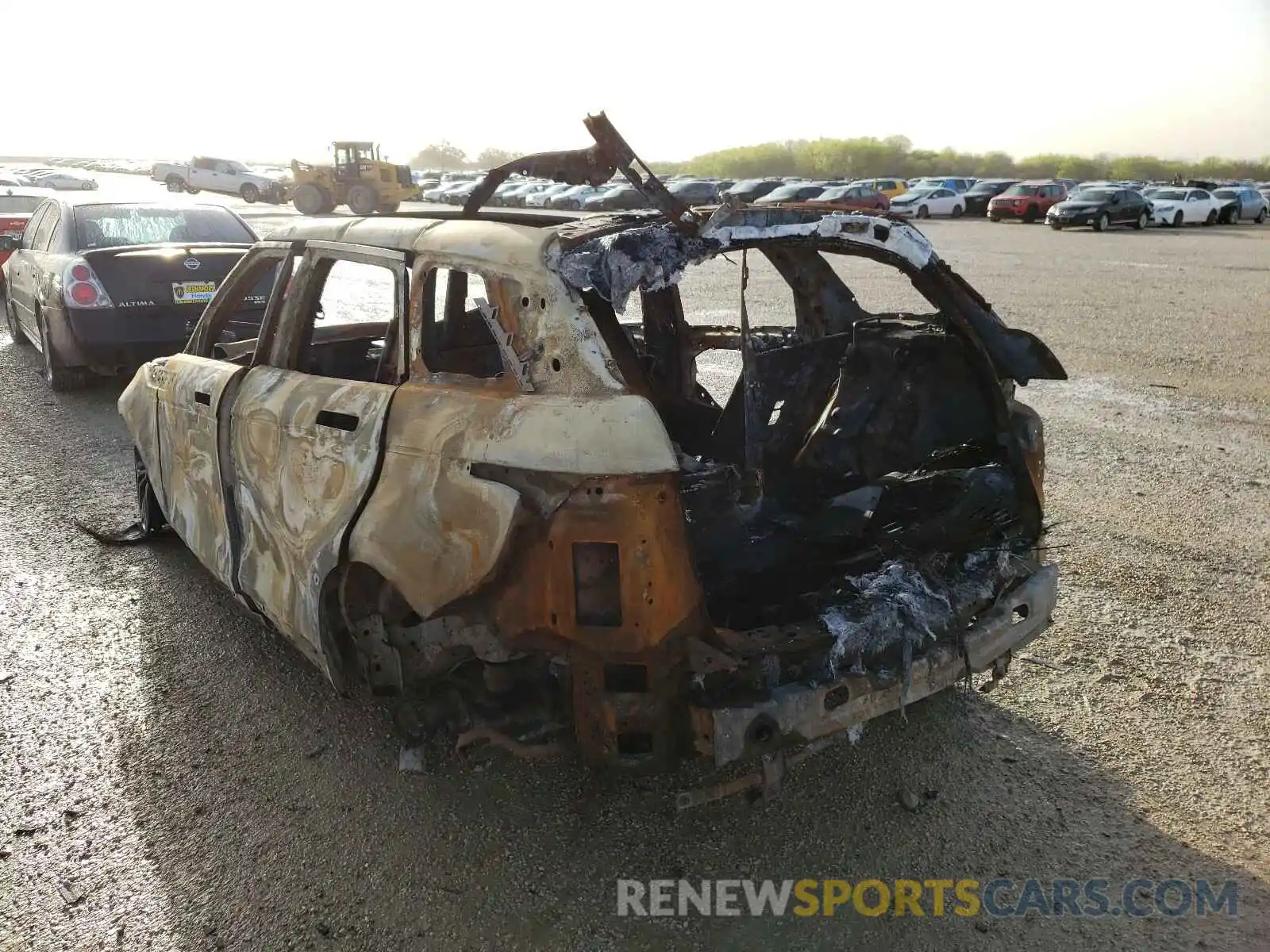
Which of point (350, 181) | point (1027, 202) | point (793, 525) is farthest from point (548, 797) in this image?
point (1027, 202)

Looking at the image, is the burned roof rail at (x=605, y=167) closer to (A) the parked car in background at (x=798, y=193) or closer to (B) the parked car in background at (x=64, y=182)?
(A) the parked car in background at (x=798, y=193)

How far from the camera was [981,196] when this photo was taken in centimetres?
3622

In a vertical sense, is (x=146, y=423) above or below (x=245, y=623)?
above

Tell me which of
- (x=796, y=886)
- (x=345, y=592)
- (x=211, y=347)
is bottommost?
(x=796, y=886)

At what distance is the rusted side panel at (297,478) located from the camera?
9.55 feet

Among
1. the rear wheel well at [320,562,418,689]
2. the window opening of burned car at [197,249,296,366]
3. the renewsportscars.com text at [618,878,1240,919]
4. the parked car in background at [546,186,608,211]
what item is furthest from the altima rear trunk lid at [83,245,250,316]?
the parked car in background at [546,186,608,211]

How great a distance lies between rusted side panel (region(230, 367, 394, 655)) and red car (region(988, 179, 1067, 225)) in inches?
1312

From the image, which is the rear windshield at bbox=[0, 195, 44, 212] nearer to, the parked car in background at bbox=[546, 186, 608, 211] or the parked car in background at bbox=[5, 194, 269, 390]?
the parked car in background at bbox=[5, 194, 269, 390]

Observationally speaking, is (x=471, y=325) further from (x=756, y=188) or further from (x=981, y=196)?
(x=756, y=188)

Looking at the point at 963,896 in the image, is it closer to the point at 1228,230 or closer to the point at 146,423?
the point at 146,423

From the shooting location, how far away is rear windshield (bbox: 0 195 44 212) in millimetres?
14039

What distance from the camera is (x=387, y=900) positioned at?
2.55 m

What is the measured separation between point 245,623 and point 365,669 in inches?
58.7

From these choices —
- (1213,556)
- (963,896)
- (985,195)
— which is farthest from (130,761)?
(985,195)
